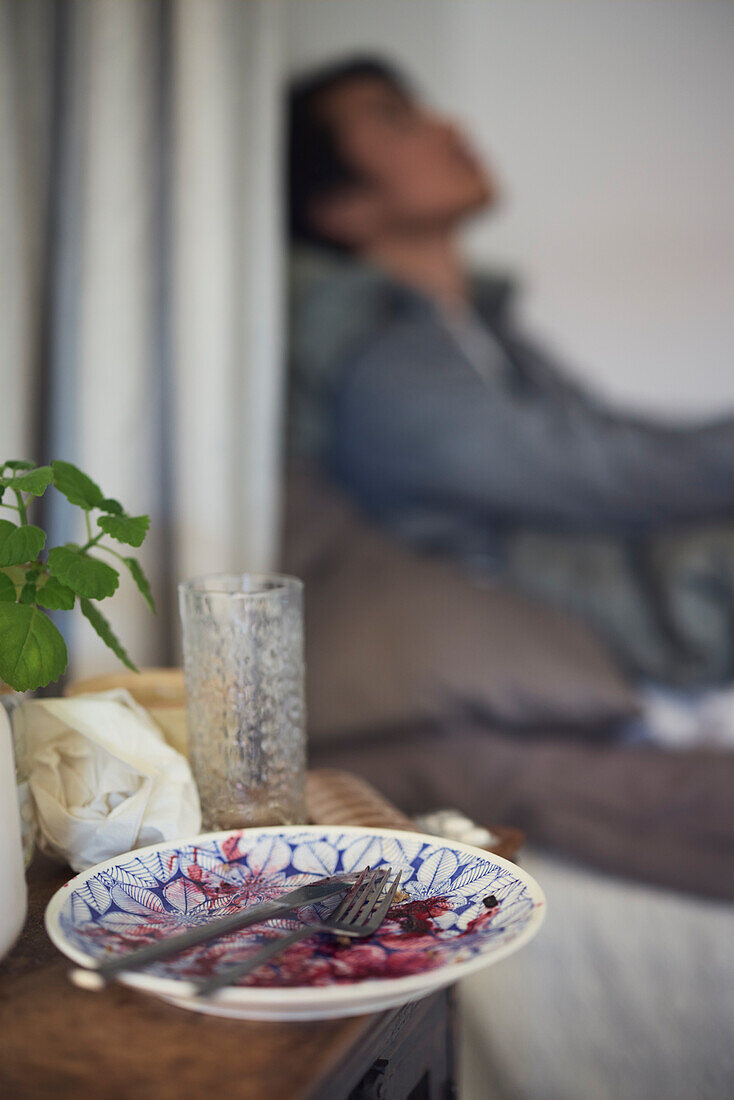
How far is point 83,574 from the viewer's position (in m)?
0.47

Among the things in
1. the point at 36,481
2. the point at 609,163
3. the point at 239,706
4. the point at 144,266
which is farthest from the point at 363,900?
the point at 609,163

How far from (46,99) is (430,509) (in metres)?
0.86

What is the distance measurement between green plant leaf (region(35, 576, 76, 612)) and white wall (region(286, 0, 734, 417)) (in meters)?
1.29

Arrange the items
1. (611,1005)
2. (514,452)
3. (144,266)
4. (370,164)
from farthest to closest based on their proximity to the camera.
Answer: (370,164)
(514,452)
(144,266)
(611,1005)

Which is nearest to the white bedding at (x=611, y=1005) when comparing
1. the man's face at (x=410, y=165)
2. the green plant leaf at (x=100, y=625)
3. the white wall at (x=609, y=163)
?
the green plant leaf at (x=100, y=625)

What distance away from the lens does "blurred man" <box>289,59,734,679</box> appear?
1535 millimetres

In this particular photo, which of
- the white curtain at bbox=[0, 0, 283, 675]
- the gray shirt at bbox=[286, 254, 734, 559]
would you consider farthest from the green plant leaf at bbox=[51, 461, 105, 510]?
the gray shirt at bbox=[286, 254, 734, 559]

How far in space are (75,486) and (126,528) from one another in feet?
0.16

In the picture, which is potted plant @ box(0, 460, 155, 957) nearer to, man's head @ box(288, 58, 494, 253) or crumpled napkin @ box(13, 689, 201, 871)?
crumpled napkin @ box(13, 689, 201, 871)

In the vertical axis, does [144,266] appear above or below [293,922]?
above

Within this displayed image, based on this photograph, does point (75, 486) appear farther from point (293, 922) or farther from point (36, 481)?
point (293, 922)

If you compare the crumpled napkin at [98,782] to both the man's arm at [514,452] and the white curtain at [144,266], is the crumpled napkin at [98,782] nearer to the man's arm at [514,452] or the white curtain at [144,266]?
the white curtain at [144,266]

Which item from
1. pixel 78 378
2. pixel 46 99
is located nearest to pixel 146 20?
pixel 46 99

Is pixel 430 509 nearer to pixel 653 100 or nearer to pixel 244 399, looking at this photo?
pixel 244 399
